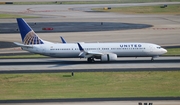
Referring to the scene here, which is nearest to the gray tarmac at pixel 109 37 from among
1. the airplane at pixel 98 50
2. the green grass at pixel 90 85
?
the airplane at pixel 98 50

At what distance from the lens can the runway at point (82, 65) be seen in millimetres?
73438

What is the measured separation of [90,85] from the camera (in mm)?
61750

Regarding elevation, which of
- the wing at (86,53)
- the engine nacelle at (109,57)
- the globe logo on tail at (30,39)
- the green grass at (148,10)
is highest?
the globe logo on tail at (30,39)

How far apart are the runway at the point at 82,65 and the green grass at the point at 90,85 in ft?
12.2

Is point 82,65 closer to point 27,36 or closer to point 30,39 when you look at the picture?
point 30,39

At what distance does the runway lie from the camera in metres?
73.4

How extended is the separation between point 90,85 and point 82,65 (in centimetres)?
1710

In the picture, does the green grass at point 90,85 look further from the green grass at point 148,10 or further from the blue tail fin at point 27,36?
the green grass at point 148,10

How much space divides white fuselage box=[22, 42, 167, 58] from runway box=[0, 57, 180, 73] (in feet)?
4.33

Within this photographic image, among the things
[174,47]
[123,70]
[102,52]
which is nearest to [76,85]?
[123,70]

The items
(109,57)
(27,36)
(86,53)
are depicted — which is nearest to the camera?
(86,53)

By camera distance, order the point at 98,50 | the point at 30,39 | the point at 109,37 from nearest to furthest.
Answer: the point at 98,50, the point at 30,39, the point at 109,37

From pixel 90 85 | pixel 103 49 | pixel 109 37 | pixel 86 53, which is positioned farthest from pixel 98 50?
pixel 109 37

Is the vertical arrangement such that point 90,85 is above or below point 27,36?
below
